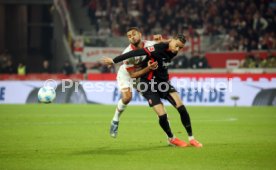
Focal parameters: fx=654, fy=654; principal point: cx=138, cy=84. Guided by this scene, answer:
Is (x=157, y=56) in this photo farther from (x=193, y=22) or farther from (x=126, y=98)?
(x=193, y=22)

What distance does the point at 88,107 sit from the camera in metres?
26.4

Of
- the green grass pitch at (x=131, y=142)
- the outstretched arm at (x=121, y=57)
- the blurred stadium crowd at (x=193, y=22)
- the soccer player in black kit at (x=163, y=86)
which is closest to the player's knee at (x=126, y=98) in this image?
the green grass pitch at (x=131, y=142)

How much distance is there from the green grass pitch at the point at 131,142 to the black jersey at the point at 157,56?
1392 millimetres

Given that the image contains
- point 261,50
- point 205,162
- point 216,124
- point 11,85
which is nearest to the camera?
point 205,162

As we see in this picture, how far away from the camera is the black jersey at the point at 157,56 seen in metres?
12.1

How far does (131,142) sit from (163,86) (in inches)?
65.0

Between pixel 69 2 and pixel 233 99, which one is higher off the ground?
pixel 69 2

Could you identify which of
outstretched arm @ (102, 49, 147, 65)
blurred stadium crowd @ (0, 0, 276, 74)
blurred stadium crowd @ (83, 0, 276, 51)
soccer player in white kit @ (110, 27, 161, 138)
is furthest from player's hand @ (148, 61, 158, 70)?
blurred stadium crowd @ (83, 0, 276, 51)

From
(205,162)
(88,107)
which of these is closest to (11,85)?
(88,107)

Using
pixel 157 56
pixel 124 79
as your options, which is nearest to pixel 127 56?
pixel 157 56

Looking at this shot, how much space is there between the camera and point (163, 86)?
12.6 meters

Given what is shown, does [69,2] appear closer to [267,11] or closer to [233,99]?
[267,11]

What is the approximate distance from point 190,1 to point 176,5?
2.63ft

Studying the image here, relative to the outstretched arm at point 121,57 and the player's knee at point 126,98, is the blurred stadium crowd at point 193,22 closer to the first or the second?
the player's knee at point 126,98
